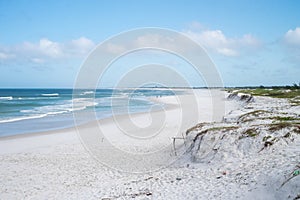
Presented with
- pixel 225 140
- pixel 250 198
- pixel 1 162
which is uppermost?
pixel 225 140

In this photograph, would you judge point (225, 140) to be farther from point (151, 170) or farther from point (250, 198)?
point (250, 198)

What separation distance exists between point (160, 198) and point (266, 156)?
3.76m

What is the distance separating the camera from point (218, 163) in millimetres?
9742

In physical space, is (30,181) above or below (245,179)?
below

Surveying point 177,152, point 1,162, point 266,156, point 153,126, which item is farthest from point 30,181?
point 153,126

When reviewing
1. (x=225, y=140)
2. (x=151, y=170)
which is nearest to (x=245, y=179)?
(x=225, y=140)

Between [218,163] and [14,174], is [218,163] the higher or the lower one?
the higher one

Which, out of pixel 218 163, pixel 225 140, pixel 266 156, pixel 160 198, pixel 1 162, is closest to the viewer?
pixel 160 198

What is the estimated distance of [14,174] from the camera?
36.3 feet

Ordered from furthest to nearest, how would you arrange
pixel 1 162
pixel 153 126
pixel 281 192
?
pixel 153 126 → pixel 1 162 → pixel 281 192

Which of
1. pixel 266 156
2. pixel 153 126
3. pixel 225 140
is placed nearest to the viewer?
pixel 266 156

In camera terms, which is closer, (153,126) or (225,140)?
(225,140)

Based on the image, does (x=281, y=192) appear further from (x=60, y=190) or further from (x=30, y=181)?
(x=30, y=181)

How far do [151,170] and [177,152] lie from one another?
2.59m
